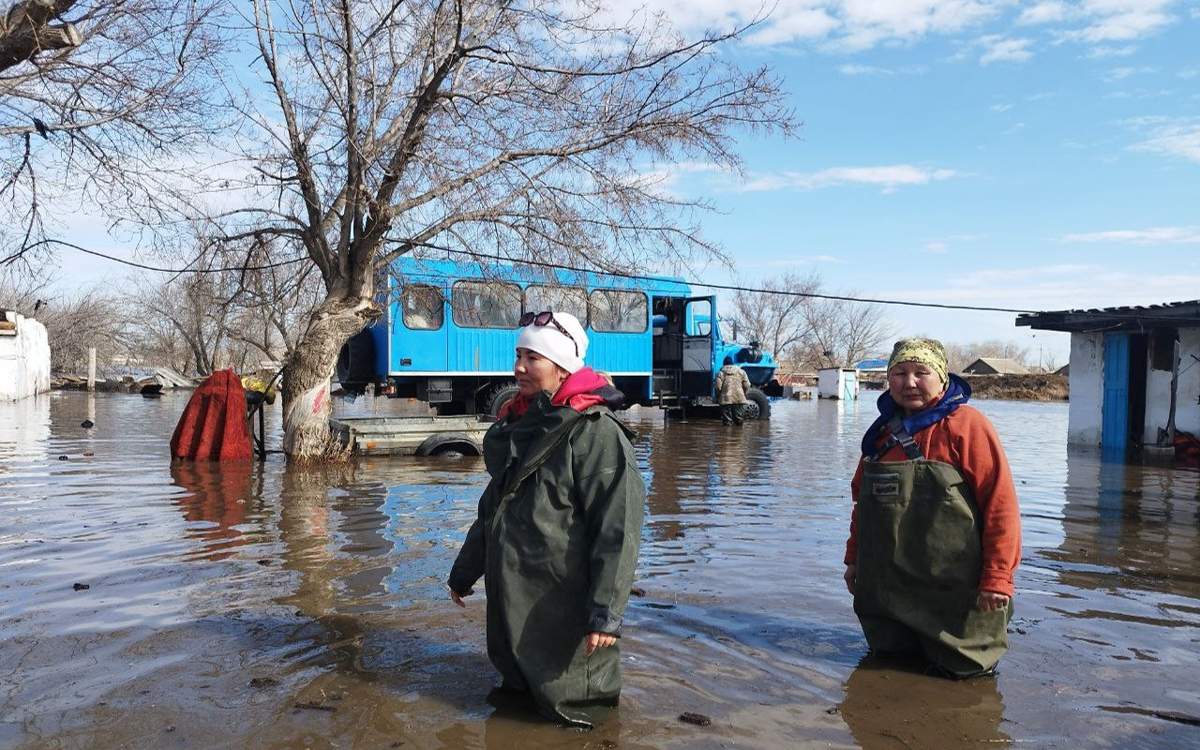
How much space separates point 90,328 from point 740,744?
63.9 meters

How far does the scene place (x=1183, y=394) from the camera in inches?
645

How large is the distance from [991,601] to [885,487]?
0.61 meters

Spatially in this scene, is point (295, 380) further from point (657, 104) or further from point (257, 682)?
point (257, 682)

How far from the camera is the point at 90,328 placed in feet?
193

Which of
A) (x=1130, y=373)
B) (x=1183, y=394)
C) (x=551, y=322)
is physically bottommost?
(x=1183, y=394)

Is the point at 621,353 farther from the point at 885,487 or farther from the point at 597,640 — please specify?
the point at 597,640

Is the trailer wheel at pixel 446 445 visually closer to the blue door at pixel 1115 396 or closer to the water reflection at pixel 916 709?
the water reflection at pixel 916 709

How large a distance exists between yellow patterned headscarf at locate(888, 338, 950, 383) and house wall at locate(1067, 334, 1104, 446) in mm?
15463

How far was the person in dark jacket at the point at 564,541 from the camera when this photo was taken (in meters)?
3.39

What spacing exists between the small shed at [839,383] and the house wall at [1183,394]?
27.9 m

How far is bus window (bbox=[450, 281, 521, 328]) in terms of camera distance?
18672 millimetres

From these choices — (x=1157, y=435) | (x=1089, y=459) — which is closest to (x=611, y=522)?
(x=1089, y=459)

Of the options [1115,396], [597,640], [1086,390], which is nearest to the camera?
[597,640]

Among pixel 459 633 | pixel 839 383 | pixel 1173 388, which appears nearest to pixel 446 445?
pixel 459 633
